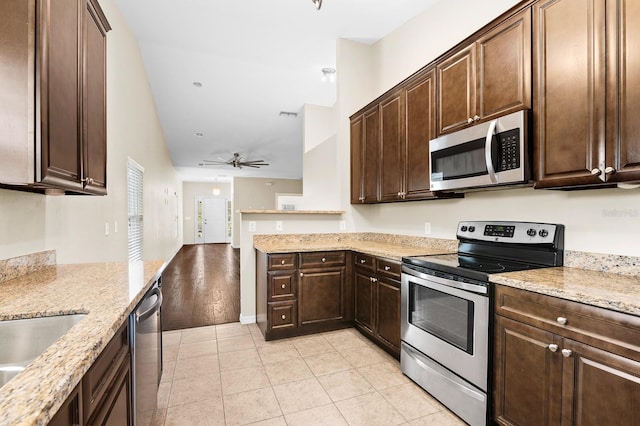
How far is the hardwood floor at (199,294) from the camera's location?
3.62 m

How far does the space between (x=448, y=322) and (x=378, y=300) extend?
878mm

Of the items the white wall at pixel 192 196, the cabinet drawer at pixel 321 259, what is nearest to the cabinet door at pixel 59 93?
the cabinet drawer at pixel 321 259

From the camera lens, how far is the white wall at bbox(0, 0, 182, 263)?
5.44 feet

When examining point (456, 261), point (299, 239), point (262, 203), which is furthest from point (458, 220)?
point (262, 203)

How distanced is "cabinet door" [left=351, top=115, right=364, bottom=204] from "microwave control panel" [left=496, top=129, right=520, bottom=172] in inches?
68.6

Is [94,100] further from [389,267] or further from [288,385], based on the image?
[389,267]

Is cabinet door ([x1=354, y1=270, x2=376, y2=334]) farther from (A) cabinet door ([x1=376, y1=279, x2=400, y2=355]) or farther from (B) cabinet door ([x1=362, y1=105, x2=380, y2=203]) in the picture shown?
(B) cabinet door ([x1=362, y1=105, x2=380, y2=203])

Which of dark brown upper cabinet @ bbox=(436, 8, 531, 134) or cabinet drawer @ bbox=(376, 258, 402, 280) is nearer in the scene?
dark brown upper cabinet @ bbox=(436, 8, 531, 134)

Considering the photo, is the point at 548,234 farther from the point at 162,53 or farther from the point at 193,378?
the point at 162,53

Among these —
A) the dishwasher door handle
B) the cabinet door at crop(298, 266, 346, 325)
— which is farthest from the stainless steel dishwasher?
the cabinet door at crop(298, 266, 346, 325)

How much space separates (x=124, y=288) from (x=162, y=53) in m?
3.86

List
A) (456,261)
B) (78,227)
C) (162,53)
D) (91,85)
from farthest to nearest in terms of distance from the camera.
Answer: (162,53), (78,227), (456,261), (91,85)

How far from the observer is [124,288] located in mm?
1431

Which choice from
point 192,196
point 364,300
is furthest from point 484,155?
point 192,196
